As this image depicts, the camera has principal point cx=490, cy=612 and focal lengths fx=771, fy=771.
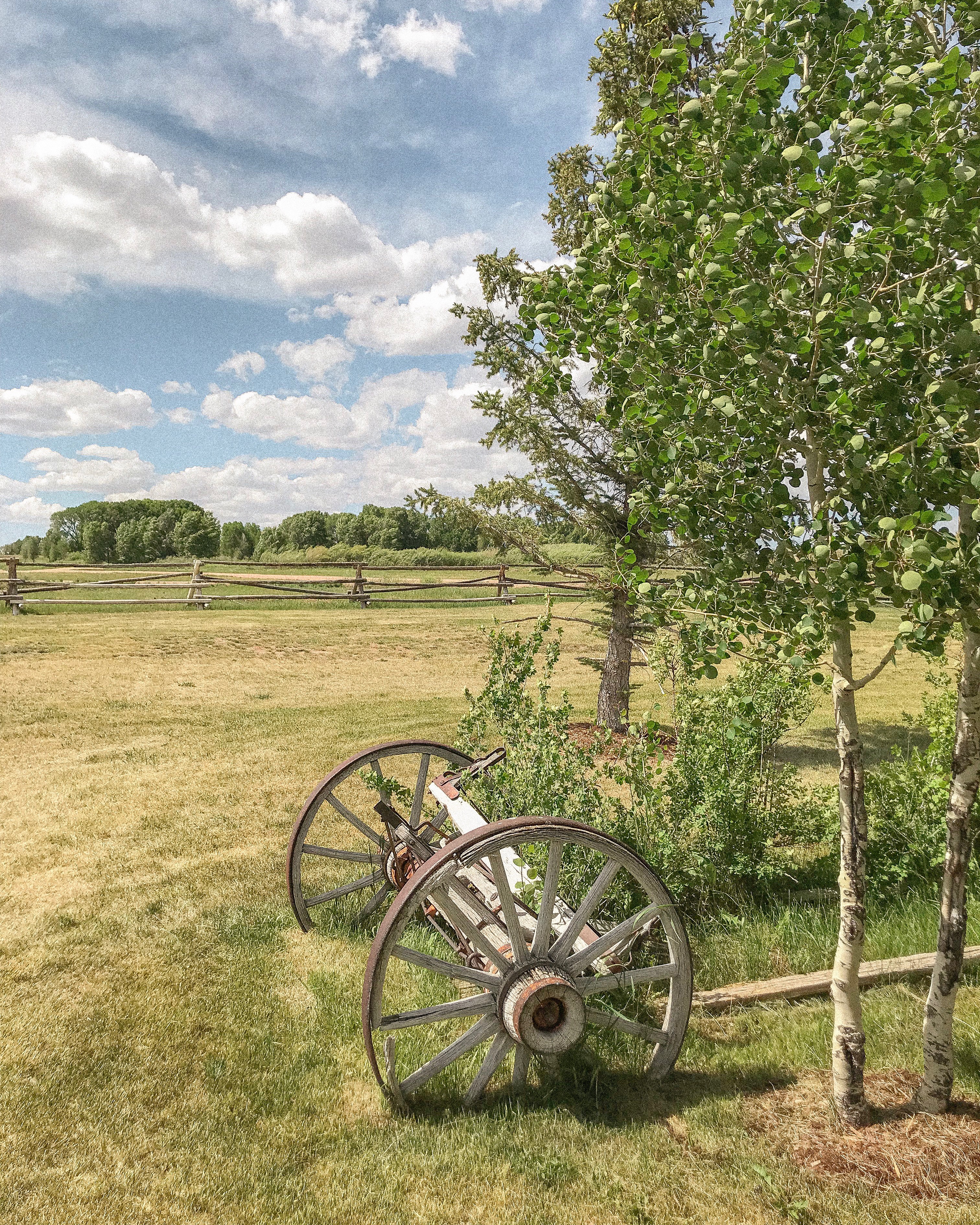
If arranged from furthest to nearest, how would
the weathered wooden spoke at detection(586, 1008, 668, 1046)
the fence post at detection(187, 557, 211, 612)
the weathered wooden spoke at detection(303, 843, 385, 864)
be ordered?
the fence post at detection(187, 557, 211, 612) < the weathered wooden spoke at detection(303, 843, 385, 864) < the weathered wooden spoke at detection(586, 1008, 668, 1046)

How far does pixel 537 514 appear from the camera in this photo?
10.6m

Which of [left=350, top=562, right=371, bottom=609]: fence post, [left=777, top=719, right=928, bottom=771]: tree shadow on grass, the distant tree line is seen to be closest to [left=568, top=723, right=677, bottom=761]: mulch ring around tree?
[left=777, top=719, right=928, bottom=771]: tree shadow on grass

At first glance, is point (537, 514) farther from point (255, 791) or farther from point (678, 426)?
point (678, 426)

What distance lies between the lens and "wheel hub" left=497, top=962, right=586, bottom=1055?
3.43 meters

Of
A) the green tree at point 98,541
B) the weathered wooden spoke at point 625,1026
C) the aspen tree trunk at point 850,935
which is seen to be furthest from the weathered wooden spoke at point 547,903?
the green tree at point 98,541

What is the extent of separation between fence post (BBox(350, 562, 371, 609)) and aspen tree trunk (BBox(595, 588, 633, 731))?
55.9 ft

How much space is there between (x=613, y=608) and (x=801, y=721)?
409 cm

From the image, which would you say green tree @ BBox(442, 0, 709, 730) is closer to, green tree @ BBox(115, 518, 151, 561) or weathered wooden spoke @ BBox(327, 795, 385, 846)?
weathered wooden spoke @ BBox(327, 795, 385, 846)

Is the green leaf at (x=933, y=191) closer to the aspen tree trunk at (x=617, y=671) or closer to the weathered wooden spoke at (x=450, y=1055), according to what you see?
the weathered wooden spoke at (x=450, y=1055)

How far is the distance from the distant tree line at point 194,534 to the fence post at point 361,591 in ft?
101

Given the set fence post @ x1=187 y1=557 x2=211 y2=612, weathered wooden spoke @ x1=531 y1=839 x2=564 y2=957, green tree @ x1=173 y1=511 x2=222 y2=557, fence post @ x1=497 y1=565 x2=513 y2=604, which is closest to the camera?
weathered wooden spoke @ x1=531 y1=839 x2=564 y2=957

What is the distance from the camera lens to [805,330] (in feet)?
9.50

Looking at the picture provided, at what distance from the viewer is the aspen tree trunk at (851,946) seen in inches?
130

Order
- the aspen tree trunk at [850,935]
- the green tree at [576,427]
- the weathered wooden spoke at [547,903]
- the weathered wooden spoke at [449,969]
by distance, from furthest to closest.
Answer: the green tree at [576,427], the weathered wooden spoke at [547,903], the weathered wooden spoke at [449,969], the aspen tree trunk at [850,935]
